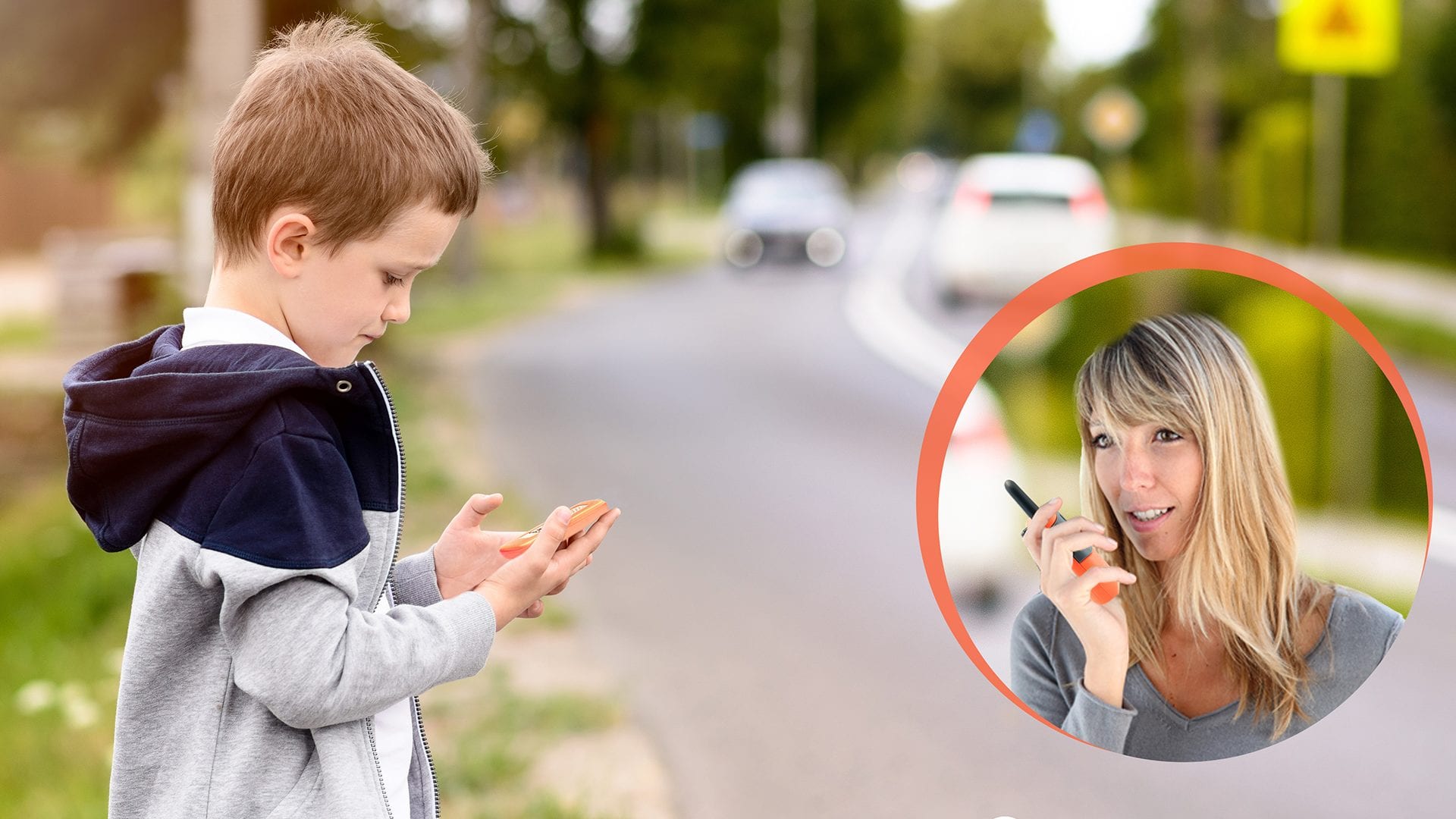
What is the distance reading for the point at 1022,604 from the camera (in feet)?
4.66

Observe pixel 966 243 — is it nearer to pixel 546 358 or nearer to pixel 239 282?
pixel 546 358

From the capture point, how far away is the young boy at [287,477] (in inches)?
55.7

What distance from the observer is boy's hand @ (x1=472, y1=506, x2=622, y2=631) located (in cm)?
163

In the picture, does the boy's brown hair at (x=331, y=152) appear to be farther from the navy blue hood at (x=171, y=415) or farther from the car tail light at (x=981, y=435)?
the car tail light at (x=981, y=435)

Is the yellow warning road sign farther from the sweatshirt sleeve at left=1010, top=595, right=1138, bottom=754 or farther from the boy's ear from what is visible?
the boy's ear

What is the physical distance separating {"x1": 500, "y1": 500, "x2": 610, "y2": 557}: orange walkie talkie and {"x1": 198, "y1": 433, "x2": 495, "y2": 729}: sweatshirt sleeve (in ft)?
0.74

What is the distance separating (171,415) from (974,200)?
11528 mm

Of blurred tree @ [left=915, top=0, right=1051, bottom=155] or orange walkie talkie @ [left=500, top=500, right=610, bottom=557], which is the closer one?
orange walkie talkie @ [left=500, top=500, right=610, bottom=557]

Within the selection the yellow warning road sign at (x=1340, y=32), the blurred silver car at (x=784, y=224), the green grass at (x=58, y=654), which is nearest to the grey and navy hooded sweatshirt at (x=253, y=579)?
the green grass at (x=58, y=654)

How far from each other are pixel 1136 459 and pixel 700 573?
4786mm

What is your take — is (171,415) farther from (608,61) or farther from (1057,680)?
(608,61)

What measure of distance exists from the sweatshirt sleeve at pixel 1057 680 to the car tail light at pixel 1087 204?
11.6 meters

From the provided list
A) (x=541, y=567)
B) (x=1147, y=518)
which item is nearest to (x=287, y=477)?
(x=541, y=567)

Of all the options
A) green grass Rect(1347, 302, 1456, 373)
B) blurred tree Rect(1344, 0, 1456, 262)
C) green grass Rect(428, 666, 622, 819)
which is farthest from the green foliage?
green grass Rect(428, 666, 622, 819)
